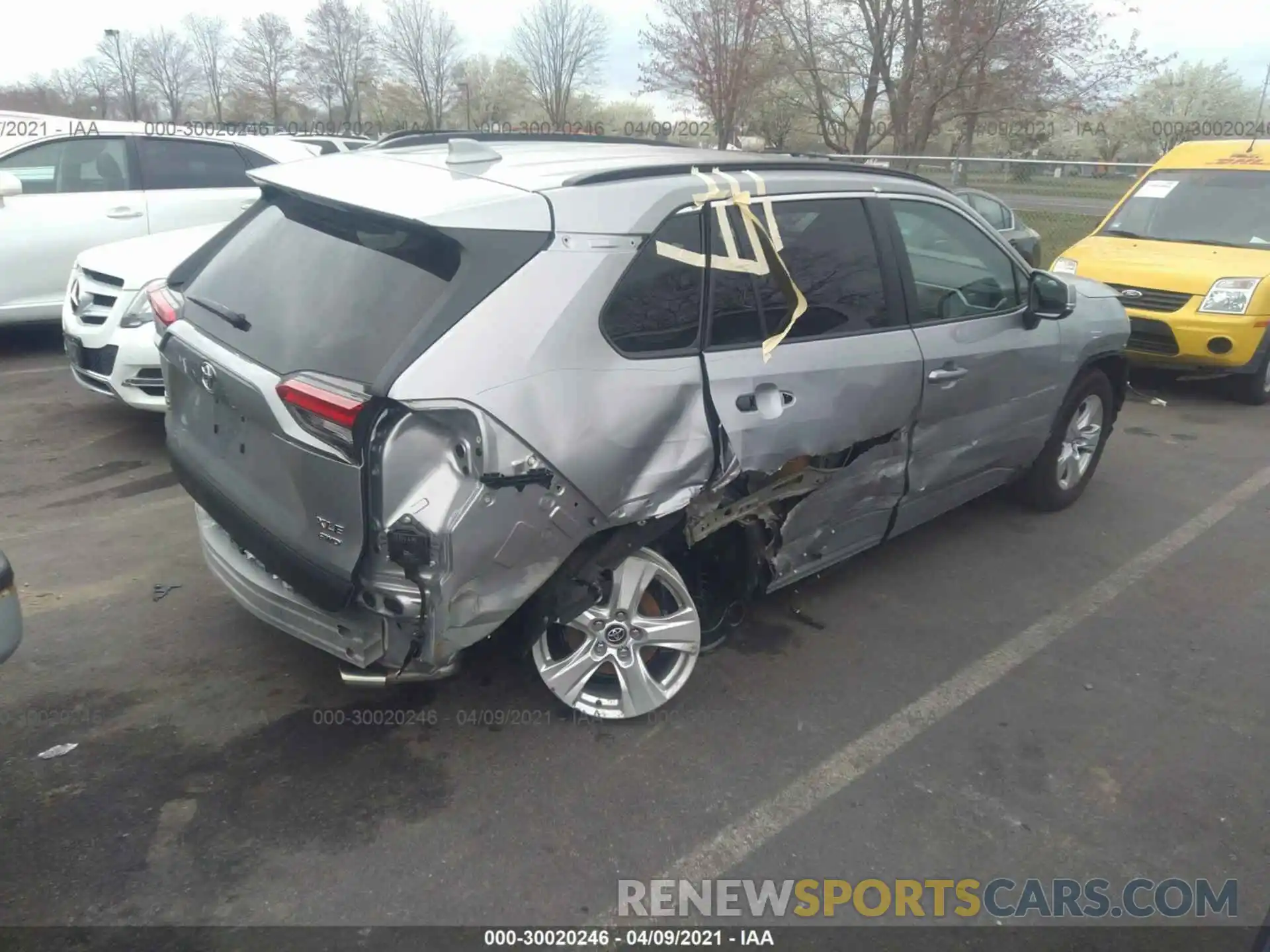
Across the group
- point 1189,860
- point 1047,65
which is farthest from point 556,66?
point 1189,860

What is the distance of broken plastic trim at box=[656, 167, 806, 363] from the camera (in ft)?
10.2

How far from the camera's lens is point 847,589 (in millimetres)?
4355

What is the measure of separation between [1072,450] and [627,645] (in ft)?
10.9

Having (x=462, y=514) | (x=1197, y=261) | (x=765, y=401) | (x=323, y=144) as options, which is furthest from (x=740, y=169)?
(x=323, y=144)

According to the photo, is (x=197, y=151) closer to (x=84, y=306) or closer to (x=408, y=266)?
(x=84, y=306)

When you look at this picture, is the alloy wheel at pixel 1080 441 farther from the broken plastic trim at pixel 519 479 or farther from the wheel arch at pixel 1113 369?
the broken plastic trim at pixel 519 479

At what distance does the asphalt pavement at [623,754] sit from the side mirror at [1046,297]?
125 cm

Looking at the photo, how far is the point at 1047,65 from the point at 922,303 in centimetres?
1851

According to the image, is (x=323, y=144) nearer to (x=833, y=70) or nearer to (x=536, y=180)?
(x=536, y=180)

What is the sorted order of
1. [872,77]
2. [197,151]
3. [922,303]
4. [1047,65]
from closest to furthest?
1. [922,303]
2. [197,151]
3. [1047,65]
4. [872,77]

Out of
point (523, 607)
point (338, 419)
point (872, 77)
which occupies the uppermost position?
point (872, 77)

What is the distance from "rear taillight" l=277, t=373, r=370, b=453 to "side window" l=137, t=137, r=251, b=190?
6.44 metres

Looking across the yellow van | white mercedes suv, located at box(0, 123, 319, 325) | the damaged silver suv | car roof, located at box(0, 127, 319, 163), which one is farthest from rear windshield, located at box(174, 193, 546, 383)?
the yellow van

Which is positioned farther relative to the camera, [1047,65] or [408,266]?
[1047,65]
